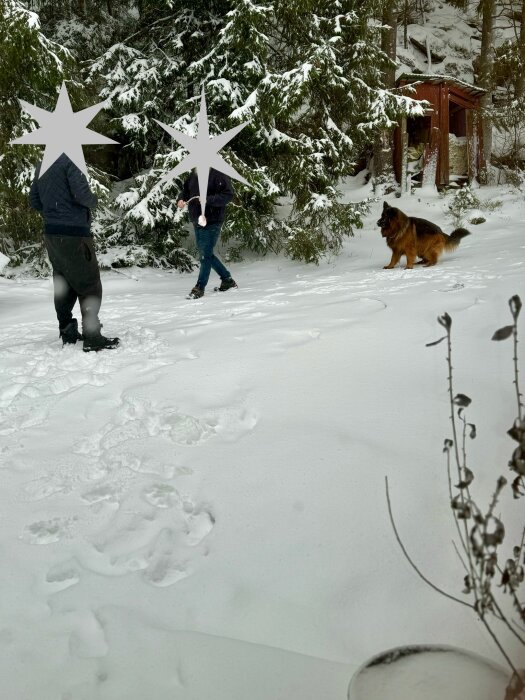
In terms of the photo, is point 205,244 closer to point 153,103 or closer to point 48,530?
point 153,103

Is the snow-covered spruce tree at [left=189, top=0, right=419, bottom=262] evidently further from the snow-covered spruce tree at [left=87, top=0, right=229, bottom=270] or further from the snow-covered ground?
the snow-covered ground

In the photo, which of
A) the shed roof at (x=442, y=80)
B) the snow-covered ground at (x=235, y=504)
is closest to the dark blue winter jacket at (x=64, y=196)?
the snow-covered ground at (x=235, y=504)

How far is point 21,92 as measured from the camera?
26.2ft

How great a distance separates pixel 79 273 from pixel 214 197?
9.03 ft

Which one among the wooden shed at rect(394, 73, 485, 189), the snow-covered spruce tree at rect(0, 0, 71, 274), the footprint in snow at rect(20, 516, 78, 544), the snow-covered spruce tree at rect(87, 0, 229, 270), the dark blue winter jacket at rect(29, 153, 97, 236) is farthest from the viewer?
the wooden shed at rect(394, 73, 485, 189)

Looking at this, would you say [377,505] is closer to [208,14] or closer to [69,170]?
[69,170]

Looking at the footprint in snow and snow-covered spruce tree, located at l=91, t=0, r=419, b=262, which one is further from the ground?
snow-covered spruce tree, located at l=91, t=0, r=419, b=262

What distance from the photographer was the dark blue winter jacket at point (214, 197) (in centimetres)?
603

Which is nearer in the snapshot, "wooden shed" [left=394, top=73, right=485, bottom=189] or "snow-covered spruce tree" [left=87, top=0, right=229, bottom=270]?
"snow-covered spruce tree" [left=87, top=0, right=229, bottom=270]

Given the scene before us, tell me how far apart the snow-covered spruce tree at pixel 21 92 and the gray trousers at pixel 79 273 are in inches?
193

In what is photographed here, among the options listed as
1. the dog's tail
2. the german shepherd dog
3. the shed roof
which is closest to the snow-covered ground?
the german shepherd dog

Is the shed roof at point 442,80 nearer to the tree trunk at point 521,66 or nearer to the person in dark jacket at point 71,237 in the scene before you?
the tree trunk at point 521,66

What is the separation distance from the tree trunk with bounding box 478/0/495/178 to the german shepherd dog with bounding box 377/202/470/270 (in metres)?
9.21

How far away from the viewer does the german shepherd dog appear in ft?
21.6
